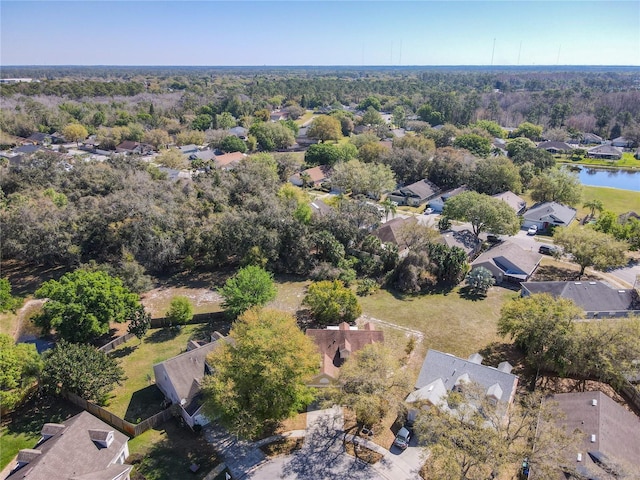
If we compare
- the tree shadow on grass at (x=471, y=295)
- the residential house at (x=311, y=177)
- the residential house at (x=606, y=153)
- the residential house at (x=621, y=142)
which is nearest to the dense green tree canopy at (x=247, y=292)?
the tree shadow on grass at (x=471, y=295)

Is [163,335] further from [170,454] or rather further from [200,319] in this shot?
[170,454]

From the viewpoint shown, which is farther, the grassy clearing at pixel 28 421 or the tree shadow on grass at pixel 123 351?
the tree shadow on grass at pixel 123 351

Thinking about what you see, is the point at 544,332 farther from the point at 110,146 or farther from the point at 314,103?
the point at 314,103

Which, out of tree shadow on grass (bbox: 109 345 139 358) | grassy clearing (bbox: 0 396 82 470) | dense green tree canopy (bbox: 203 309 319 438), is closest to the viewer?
dense green tree canopy (bbox: 203 309 319 438)

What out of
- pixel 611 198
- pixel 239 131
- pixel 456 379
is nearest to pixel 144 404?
pixel 456 379

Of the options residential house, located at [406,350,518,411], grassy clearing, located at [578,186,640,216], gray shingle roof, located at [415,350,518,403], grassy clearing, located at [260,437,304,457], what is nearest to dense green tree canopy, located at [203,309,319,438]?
grassy clearing, located at [260,437,304,457]

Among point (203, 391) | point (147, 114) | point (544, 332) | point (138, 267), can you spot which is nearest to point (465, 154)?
point (544, 332)

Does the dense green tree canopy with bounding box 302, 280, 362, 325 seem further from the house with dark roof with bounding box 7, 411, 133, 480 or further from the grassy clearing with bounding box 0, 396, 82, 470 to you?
the grassy clearing with bounding box 0, 396, 82, 470

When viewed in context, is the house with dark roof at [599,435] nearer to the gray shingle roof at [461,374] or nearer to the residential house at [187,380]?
the gray shingle roof at [461,374]
